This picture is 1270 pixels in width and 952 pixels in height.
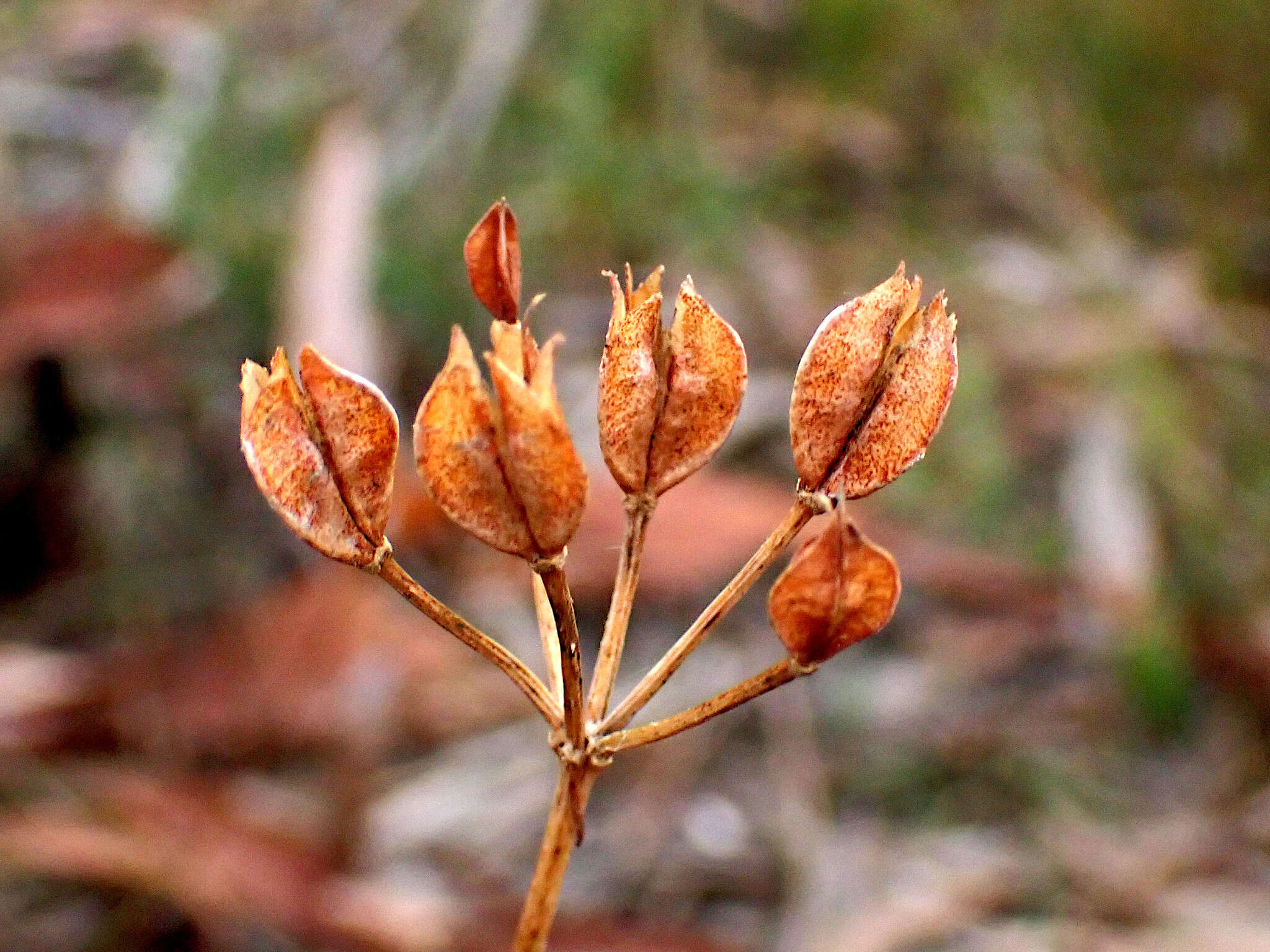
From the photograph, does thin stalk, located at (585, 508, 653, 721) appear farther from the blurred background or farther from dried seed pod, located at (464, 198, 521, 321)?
the blurred background

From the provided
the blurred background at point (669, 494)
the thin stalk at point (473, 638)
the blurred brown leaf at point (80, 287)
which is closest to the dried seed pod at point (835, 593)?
the thin stalk at point (473, 638)

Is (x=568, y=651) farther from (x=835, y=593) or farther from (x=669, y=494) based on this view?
(x=669, y=494)

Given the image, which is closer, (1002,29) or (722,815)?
(722,815)

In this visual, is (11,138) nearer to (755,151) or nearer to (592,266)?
(592,266)

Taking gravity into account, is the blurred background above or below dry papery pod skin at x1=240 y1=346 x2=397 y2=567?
above

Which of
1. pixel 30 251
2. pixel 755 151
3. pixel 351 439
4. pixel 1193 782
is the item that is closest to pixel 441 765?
pixel 30 251

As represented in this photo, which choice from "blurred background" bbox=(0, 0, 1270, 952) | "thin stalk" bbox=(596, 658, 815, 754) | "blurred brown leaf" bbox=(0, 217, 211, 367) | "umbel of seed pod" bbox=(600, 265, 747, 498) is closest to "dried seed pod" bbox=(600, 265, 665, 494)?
"umbel of seed pod" bbox=(600, 265, 747, 498)
